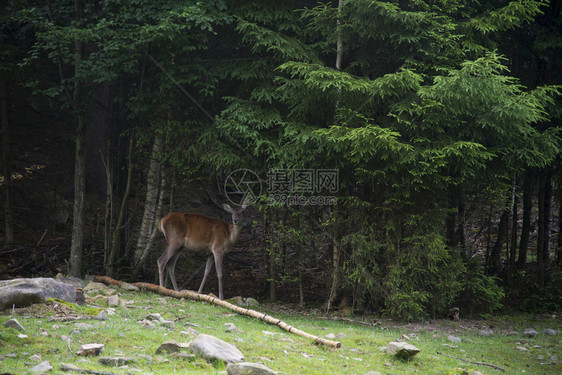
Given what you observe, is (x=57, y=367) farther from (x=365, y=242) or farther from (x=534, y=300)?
(x=534, y=300)

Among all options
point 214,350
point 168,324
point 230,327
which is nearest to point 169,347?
point 214,350

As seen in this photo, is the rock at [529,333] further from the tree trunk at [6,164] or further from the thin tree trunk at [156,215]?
the tree trunk at [6,164]

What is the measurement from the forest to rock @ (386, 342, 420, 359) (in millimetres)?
2771

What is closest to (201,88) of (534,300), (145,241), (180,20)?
(180,20)

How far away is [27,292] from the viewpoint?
7.04 m

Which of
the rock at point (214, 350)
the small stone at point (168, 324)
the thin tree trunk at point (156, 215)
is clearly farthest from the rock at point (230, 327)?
the thin tree trunk at point (156, 215)

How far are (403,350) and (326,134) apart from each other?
145 inches

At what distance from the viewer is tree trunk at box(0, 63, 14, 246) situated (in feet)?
40.0

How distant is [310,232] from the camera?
10.5 meters

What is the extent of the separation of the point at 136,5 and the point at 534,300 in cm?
955

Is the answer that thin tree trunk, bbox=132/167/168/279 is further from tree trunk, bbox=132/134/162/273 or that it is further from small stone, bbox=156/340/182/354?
small stone, bbox=156/340/182/354

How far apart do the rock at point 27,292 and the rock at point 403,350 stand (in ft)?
14.1

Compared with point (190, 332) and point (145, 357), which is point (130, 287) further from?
point (145, 357)

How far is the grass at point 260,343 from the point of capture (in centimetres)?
523
